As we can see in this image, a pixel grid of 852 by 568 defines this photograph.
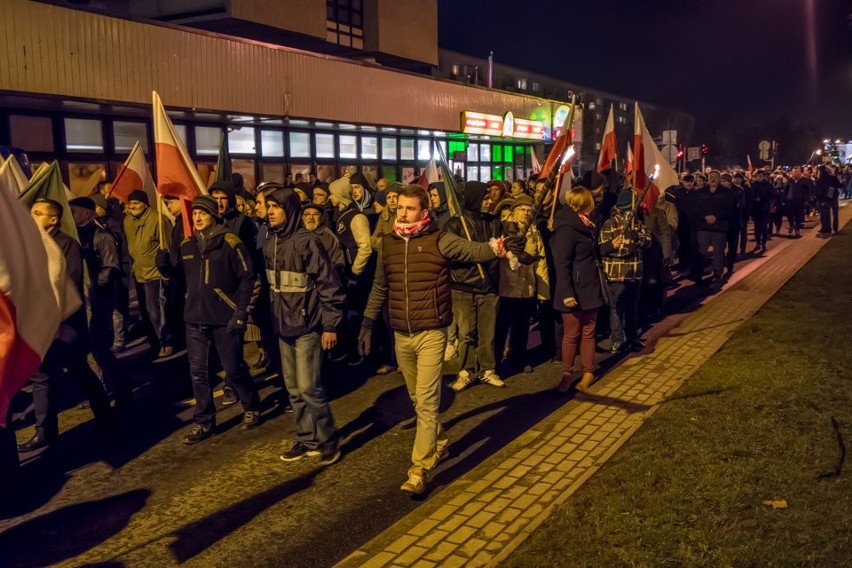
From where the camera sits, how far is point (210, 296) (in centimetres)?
676

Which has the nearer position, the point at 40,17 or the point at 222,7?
the point at 40,17

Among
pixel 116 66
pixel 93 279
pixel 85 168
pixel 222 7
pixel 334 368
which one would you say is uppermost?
pixel 222 7

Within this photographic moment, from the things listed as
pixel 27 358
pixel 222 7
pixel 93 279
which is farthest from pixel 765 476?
pixel 222 7

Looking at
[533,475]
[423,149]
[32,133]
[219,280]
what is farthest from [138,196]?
[423,149]

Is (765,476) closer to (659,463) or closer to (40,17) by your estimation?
(659,463)

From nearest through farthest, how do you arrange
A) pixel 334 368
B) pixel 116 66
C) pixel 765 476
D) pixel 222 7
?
pixel 765 476 → pixel 334 368 → pixel 116 66 → pixel 222 7

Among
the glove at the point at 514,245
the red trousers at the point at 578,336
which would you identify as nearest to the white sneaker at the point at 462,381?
the red trousers at the point at 578,336

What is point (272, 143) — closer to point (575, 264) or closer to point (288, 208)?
point (575, 264)

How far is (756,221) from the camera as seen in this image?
1980 centimetres

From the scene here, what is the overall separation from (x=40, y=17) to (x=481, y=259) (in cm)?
1225

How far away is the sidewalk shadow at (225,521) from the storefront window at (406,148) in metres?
23.2

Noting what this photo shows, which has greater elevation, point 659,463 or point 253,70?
point 253,70

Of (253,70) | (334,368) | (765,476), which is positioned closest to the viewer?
(765,476)

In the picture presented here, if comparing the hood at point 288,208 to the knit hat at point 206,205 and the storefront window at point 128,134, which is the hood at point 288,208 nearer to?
the knit hat at point 206,205
